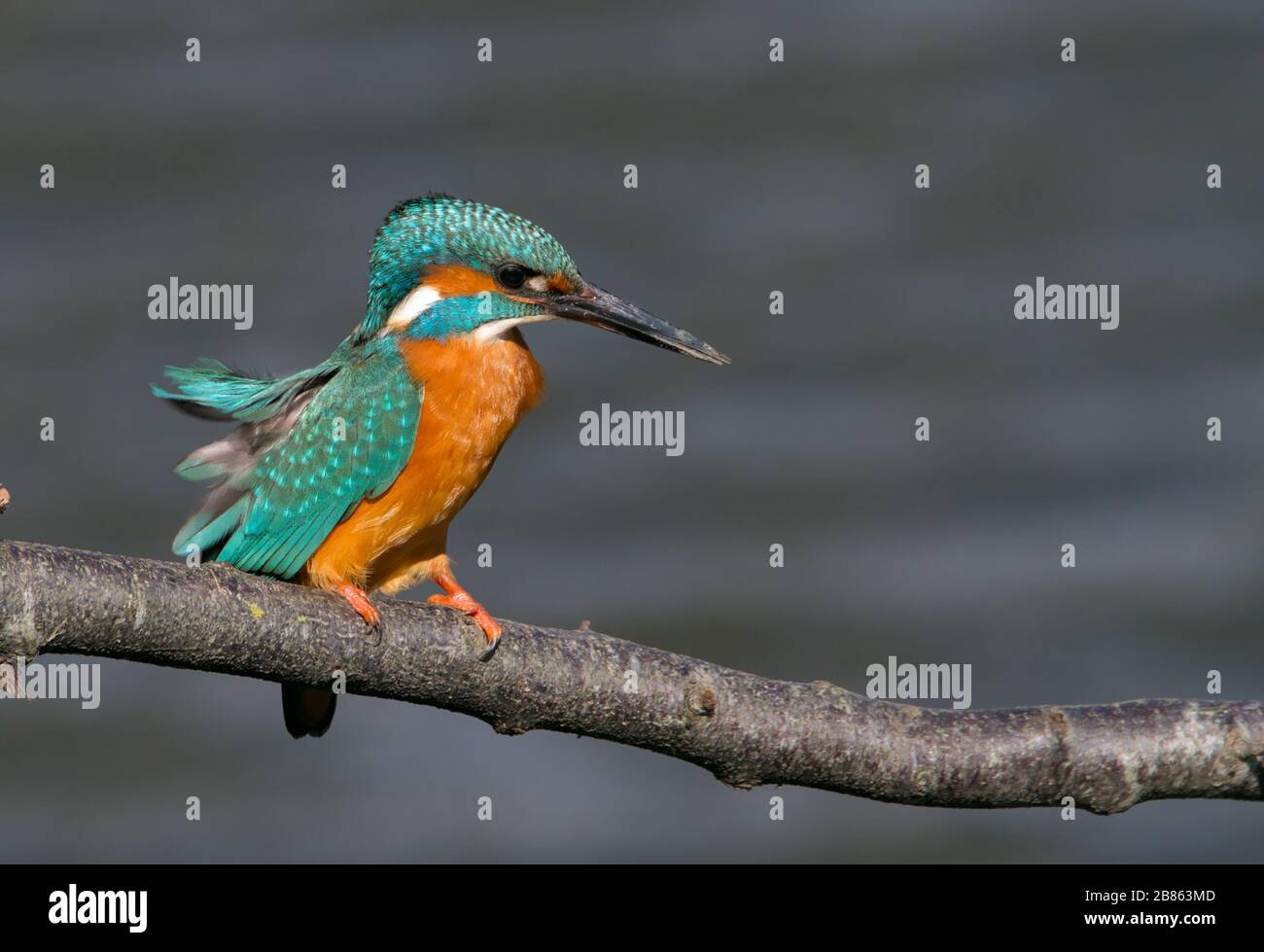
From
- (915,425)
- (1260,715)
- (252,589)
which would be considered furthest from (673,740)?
(915,425)

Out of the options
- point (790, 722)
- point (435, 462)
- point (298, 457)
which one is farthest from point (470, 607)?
point (790, 722)

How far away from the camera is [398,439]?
2947mm

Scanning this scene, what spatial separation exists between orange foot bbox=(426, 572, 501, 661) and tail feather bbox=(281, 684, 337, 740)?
10.9 inches

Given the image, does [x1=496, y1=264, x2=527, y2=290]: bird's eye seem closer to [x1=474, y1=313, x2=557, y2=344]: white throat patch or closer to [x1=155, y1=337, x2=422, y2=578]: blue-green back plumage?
[x1=474, y1=313, x2=557, y2=344]: white throat patch

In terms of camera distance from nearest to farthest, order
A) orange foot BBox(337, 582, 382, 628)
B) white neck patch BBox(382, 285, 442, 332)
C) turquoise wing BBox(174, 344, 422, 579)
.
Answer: orange foot BBox(337, 582, 382, 628) → turquoise wing BBox(174, 344, 422, 579) → white neck patch BBox(382, 285, 442, 332)

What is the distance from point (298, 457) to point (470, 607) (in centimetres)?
51

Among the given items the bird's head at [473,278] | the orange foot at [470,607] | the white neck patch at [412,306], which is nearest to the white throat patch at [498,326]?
the bird's head at [473,278]

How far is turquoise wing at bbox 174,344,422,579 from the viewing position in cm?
290

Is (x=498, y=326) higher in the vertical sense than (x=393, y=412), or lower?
higher

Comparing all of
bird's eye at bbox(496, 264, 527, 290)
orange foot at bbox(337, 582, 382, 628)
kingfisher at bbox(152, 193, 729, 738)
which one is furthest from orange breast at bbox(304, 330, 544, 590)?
orange foot at bbox(337, 582, 382, 628)

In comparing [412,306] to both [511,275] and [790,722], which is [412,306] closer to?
[511,275]

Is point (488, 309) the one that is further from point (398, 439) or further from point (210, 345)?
point (210, 345)

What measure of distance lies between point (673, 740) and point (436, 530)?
902mm

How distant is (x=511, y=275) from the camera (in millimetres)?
2980
